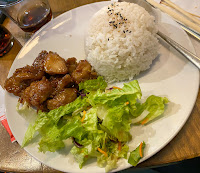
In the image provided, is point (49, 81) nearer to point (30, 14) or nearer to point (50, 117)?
point (50, 117)

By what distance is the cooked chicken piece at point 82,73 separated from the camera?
2102 mm

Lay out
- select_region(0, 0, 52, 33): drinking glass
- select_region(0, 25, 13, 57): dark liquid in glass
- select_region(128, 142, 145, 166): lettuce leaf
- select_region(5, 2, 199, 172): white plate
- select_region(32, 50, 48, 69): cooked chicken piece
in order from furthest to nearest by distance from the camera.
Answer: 1. select_region(0, 25, 13, 57): dark liquid in glass
2. select_region(0, 0, 52, 33): drinking glass
3. select_region(32, 50, 48, 69): cooked chicken piece
4. select_region(5, 2, 199, 172): white plate
5. select_region(128, 142, 145, 166): lettuce leaf

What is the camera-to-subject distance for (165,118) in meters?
1.69

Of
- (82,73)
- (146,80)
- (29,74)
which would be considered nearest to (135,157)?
(146,80)

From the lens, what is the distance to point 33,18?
2.84 metres

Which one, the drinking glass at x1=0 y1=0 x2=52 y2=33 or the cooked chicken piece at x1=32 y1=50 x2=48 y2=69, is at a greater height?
the drinking glass at x1=0 y1=0 x2=52 y2=33

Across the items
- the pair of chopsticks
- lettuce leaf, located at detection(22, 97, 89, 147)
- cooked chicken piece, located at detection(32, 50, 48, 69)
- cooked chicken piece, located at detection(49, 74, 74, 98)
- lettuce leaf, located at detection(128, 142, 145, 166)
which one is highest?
the pair of chopsticks

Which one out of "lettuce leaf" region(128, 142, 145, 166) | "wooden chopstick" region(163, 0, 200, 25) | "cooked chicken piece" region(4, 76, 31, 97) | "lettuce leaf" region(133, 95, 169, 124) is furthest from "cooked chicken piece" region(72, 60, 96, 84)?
"wooden chopstick" region(163, 0, 200, 25)

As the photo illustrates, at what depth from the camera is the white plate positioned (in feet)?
5.32

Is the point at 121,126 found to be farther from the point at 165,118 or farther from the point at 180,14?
the point at 180,14

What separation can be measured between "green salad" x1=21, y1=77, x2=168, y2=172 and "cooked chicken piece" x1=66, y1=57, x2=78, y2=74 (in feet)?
1.65

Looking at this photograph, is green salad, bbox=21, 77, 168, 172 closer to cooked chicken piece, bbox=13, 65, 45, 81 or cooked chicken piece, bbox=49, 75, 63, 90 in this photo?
cooked chicken piece, bbox=49, 75, 63, 90

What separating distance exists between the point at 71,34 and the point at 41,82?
3.07ft

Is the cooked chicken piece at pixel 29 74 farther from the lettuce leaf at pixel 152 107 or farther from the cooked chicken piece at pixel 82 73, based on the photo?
the lettuce leaf at pixel 152 107
